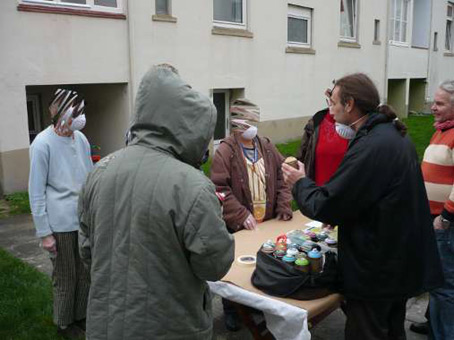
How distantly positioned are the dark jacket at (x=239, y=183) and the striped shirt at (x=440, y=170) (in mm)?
1079

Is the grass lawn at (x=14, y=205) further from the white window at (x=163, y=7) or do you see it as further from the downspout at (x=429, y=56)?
the downspout at (x=429, y=56)

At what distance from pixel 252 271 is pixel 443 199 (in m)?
1.45

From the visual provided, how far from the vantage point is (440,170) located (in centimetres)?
330

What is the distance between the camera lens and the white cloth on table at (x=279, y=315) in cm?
246

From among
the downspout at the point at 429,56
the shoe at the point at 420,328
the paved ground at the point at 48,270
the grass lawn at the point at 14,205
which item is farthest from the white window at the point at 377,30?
the shoe at the point at 420,328

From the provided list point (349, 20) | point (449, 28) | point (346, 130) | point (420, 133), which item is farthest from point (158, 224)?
point (449, 28)

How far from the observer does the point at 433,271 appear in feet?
8.51

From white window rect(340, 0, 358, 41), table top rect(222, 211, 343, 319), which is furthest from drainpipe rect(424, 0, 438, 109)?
table top rect(222, 211, 343, 319)

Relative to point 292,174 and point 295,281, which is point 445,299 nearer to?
point 295,281

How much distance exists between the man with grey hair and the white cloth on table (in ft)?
3.90

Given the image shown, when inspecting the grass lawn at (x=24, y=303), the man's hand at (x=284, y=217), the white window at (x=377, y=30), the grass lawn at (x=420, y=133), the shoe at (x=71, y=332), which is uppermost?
the white window at (x=377, y=30)

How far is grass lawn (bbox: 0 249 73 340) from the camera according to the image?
363 centimetres

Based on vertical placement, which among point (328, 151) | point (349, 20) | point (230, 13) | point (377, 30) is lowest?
point (328, 151)

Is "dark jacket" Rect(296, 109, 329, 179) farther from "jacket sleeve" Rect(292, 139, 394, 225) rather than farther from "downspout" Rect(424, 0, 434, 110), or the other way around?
"downspout" Rect(424, 0, 434, 110)
